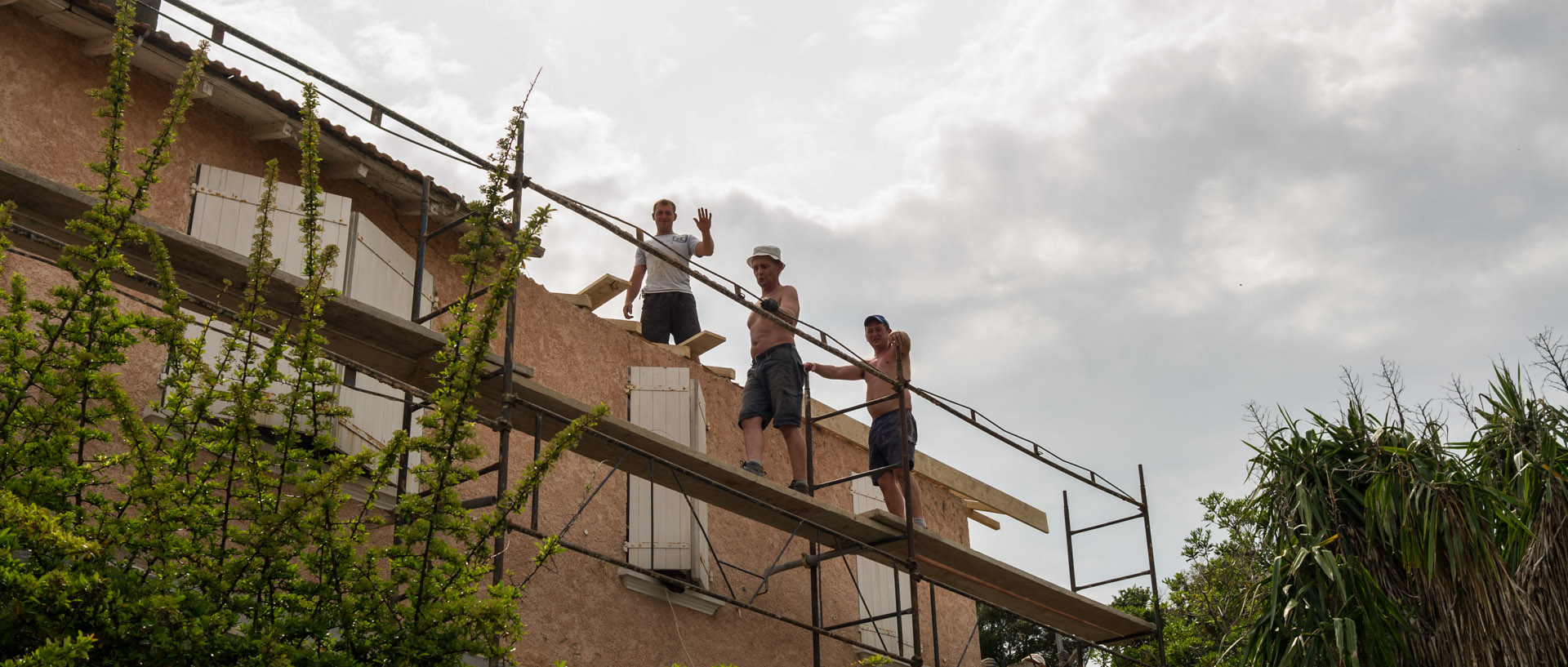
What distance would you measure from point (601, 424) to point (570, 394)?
301cm

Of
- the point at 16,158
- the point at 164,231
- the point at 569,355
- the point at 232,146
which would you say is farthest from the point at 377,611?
the point at 569,355

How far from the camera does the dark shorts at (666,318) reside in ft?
34.0

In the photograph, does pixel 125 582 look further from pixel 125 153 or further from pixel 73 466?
pixel 125 153

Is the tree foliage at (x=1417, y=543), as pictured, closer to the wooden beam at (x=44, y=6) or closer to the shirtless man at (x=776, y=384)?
the shirtless man at (x=776, y=384)

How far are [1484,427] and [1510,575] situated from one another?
1.29m

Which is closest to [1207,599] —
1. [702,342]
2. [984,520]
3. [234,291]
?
[984,520]

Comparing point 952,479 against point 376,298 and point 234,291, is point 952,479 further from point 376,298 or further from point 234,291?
point 234,291

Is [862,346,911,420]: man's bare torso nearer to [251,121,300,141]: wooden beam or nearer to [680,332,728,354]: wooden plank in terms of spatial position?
[680,332,728,354]: wooden plank

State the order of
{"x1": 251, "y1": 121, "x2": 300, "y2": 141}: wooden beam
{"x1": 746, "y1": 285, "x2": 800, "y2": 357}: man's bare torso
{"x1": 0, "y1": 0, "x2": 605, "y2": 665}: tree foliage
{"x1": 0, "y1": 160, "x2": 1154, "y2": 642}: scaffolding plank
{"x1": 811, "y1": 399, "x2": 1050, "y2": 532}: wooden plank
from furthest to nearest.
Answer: {"x1": 811, "y1": 399, "x2": 1050, "y2": 532}: wooden plank → {"x1": 746, "y1": 285, "x2": 800, "y2": 357}: man's bare torso → {"x1": 251, "y1": 121, "x2": 300, "y2": 141}: wooden beam → {"x1": 0, "y1": 160, "x2": 1154, "y2": 642}: scaffolding plank → {"x1": 0, "y1": 0, "x2": 605, "y2": 665}: tree foliage

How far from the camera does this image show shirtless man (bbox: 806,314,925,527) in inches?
365

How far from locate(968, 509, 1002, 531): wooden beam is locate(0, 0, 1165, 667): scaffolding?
396 centimetres

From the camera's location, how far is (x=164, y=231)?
5.70 m

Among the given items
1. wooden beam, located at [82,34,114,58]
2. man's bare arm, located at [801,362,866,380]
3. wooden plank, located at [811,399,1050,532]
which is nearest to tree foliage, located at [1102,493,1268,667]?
wooden plank, located at [811,399,1050,532]

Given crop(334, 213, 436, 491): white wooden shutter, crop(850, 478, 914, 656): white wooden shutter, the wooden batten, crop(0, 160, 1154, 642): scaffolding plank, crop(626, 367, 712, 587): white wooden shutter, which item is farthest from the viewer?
crop(850, 478, 914, 656): white wooden shutter
